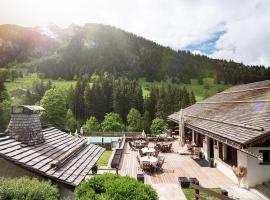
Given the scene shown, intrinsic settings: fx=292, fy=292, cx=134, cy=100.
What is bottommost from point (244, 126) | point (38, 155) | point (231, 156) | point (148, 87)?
point (231, 156)

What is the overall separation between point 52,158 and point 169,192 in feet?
19.7

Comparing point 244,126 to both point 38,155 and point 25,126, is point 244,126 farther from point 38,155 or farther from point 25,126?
point 25,126

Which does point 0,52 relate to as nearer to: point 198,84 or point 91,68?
point 91,68

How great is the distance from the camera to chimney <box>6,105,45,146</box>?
12788 millimetres

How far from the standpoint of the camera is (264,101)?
1791cm

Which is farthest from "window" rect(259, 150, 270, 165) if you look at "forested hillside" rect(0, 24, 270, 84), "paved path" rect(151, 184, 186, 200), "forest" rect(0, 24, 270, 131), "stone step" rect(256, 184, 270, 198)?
"forested hillside" rect(0, 24, 270, 84)

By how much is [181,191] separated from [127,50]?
167209 millimetres

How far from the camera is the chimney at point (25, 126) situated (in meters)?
12.8

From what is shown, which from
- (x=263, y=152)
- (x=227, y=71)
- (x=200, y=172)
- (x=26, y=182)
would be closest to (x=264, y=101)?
(x=263, y=152)

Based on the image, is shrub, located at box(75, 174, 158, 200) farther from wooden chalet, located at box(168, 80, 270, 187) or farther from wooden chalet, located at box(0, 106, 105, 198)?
wooden chalet, located at box(168, 80, 270, 187)

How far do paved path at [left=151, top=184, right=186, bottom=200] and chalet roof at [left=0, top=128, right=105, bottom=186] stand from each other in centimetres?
367

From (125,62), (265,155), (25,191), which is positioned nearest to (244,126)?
(265,155)

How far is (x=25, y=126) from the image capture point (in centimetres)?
1316

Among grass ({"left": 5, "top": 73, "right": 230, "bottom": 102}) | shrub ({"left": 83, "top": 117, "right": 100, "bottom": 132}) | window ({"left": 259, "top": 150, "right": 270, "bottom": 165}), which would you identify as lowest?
shrub ({"left": 83, "top": 117, "right": 100, "bottom": 132})
